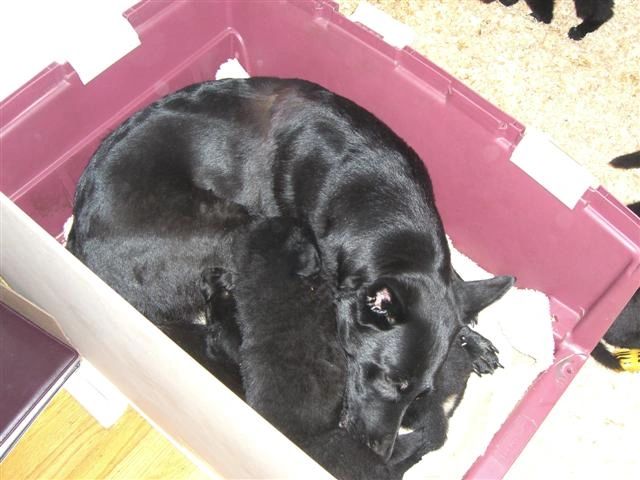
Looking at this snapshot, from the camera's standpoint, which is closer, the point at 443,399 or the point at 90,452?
the point at 443,399

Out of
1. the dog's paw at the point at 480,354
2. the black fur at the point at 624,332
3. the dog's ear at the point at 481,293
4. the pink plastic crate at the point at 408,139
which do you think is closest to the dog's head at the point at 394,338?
the dog's ear at the point at 481,293

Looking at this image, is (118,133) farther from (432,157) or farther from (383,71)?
(432,157)

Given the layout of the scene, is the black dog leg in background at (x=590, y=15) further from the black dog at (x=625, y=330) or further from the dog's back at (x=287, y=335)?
the dog's back at (x=287, y=335)

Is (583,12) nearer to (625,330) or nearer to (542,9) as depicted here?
(542,9)

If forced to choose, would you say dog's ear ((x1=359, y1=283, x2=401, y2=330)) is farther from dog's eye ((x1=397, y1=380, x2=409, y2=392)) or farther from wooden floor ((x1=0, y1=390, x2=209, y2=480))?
wooden floor ((x1=0, y1=390, x2=209, y2=480))

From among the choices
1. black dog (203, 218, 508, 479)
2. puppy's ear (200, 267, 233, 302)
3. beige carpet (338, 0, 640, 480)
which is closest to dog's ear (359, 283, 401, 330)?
black dog (203, 218, 508, 479)

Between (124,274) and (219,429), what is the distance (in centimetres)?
71

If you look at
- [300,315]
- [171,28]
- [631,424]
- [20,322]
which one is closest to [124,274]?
[20,322]

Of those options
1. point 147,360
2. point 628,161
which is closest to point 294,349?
point 147,360

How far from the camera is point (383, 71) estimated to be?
2.12m

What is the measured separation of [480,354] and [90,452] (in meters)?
1.30

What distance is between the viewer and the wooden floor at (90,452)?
2111 mm

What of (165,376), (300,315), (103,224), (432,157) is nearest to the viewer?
(165,376)

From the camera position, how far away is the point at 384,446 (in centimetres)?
181
